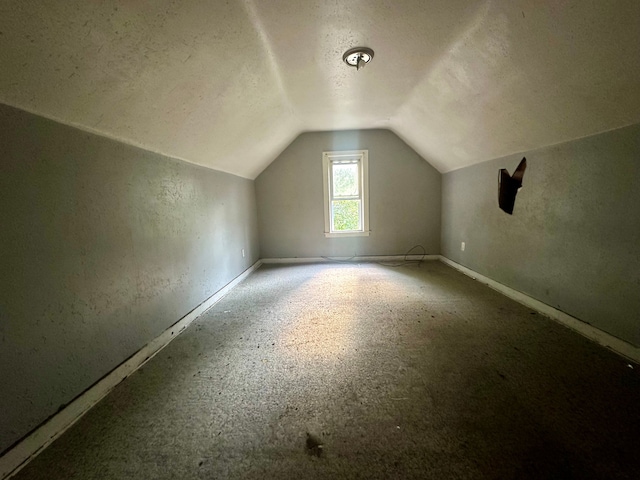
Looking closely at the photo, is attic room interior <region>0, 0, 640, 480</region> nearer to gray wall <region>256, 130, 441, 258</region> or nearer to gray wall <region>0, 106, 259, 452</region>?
gray wall <region>0, 106, 259, 452</region>

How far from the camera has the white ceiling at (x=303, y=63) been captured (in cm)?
108

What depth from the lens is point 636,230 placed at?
62.0 inches

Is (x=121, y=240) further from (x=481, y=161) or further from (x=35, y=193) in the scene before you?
(x=481, y=161)

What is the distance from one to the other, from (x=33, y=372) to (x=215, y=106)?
195 cm

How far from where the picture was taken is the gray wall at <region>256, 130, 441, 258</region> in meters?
4.39

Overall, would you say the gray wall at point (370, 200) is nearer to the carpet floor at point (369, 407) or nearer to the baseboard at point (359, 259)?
the baseboard at point (359, 259)

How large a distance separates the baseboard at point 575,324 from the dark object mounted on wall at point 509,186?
862 mm

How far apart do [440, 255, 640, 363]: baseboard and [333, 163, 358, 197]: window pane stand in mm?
2530

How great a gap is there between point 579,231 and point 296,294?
2633 mm

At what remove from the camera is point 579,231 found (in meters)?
1.95

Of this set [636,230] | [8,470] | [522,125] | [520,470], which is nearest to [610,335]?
[636,230]

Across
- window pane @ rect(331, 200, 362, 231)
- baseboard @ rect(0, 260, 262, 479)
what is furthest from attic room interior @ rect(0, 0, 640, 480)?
window pane @ rect(331, 200, 362, 231)

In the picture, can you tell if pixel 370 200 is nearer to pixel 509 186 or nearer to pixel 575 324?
pixel 509 186

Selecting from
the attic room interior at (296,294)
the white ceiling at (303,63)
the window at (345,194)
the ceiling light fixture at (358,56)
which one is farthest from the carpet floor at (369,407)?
the window at (345,194)
